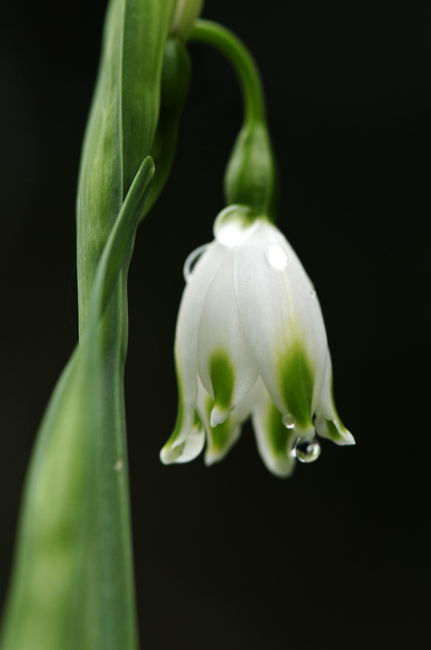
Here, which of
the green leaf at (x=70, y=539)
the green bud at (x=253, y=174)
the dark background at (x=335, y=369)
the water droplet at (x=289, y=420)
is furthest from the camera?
the dark background at (x=335, y=369)

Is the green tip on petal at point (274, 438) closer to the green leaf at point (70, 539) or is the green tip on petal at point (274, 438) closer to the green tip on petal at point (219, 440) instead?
the green tip on petal at point (219, 440)

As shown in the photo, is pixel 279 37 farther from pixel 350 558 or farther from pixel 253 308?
pixel 253 308

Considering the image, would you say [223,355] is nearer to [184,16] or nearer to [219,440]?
[219,440]

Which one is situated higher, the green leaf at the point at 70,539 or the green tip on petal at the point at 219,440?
the green tip on petal at the point at 219,440

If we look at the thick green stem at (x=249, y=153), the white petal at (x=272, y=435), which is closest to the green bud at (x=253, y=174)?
the thick green stem at (x=249, y=153)

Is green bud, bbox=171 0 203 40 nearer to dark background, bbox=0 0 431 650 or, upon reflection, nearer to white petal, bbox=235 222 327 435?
white petal, bbox=235 222 327 435

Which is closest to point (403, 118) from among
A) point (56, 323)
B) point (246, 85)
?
point (56, 323)

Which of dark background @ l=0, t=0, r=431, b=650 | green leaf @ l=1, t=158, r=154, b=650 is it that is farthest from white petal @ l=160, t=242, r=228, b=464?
dark background @ l=0, t=0, r=431, b=650
